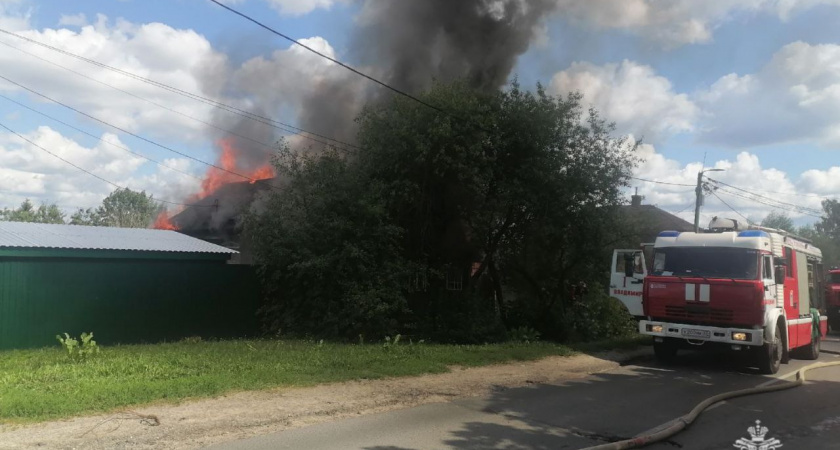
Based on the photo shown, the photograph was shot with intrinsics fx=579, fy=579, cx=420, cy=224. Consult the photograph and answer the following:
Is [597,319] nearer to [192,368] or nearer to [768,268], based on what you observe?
[768,268]

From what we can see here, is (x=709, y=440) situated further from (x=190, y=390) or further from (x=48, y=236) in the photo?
(x=48, y=236)

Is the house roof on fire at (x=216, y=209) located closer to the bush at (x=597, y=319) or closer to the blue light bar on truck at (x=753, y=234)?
the bush at (x=597, y=319)

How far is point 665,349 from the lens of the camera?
481 inches

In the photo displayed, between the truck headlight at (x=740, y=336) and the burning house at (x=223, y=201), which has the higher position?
the burning house at (x=223, y=201)

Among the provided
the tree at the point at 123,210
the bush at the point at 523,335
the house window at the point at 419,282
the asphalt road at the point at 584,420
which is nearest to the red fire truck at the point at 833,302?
the bush at the point at 523,335

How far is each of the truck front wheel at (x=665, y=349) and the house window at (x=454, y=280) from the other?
5.51 meters

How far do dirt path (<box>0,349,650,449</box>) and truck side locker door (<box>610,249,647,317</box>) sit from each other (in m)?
3.73

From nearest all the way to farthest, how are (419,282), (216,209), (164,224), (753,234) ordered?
1. (753,234)
2. (419,282)
3. (216,209)
4. (164,224)

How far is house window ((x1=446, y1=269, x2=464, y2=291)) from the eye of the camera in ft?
52.2

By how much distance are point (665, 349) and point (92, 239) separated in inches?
504

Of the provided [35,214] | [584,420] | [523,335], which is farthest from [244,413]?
[35,214]

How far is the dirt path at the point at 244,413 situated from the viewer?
18.0 ft

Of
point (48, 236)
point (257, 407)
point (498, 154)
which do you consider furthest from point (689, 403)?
point (48, 236)

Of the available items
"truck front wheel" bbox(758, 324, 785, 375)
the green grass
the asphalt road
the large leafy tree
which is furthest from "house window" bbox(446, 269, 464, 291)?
"truck front wheel" bbox(758, 324, 785, 375)
